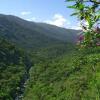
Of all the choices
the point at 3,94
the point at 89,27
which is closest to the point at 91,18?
the point at 89,27

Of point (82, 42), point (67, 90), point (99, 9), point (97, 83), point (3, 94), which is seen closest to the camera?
point (99, 9)

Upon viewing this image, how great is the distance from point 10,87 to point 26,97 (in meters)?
11.3

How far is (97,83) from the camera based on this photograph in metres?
12.5

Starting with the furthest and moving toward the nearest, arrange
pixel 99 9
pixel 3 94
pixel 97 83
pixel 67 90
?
pixel 67 90 → pixel 3 94 → pixel 97 83 → pixel 99 9

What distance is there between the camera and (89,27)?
5.97m

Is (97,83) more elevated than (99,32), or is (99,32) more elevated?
(99,32)

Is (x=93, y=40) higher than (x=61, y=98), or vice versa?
(x=93, y=40)

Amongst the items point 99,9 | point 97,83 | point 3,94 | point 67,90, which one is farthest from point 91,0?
point 67,90

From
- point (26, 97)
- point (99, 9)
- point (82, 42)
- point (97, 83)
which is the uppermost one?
point (99, 9)

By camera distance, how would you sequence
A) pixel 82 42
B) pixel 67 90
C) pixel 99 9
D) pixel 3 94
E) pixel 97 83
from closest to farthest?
pixel 99 9
pixel 82 42
pixel 97 83
pixel 3 94
pixel 67 90

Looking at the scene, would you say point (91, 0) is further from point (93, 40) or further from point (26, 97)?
point (26, 97)

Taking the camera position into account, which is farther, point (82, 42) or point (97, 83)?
point (97, 83)

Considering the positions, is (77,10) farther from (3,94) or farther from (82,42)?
(3,94)

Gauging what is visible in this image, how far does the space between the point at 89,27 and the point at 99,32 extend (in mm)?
198
